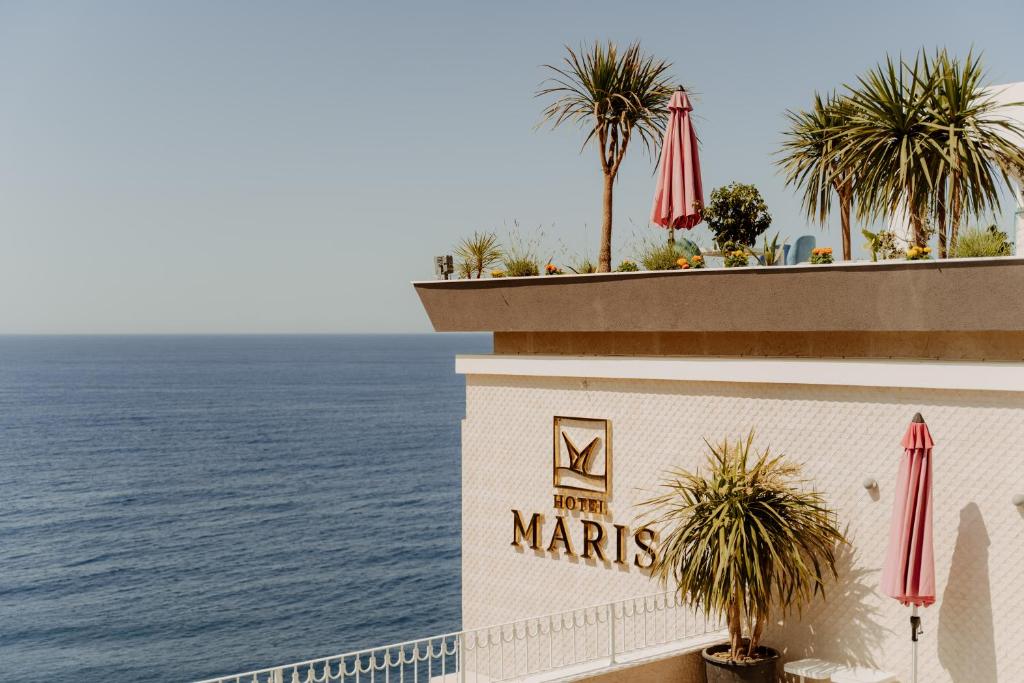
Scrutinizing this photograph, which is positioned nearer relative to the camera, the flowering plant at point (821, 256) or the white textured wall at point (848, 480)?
the white textured wall at point (848, 480)

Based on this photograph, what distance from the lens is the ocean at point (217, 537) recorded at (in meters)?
41.2

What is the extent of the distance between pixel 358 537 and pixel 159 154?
84304mm

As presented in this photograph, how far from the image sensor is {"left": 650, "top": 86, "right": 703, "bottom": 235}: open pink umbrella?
13.5 m

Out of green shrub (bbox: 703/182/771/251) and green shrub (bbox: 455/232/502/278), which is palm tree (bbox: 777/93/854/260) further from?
green shrub (bbox: 455/232/502/278)

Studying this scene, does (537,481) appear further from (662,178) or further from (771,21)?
(771,21)

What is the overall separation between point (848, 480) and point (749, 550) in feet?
5.05

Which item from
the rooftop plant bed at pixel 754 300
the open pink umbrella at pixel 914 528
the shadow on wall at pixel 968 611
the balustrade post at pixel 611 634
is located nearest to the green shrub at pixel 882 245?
the rooftop plant bed at pixel 754 300

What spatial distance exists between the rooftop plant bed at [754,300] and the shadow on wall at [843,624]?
2636 millimetres

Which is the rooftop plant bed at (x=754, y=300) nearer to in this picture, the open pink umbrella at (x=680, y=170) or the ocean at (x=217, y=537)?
the open pink umbrella at (x=680, y=170)

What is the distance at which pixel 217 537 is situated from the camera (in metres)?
57.9

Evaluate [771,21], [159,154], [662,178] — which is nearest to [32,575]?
[771,21]

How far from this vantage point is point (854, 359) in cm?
1120

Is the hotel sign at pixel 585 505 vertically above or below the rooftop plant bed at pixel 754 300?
below

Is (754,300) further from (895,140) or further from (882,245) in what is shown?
(895,140)
